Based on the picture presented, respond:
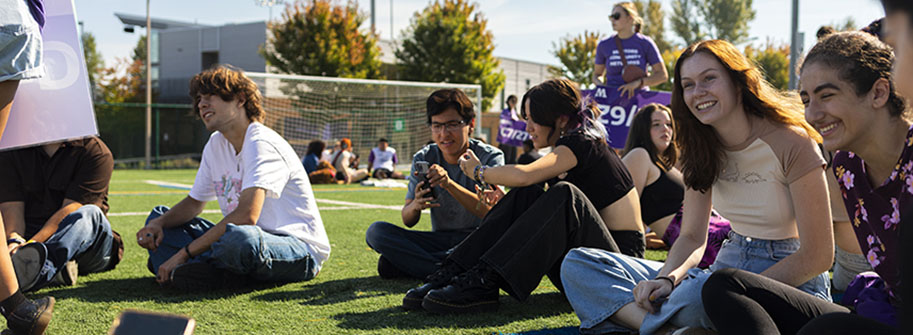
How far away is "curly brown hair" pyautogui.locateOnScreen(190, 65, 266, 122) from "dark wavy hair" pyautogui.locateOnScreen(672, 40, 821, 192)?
2.24 meters

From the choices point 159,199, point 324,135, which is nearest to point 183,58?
point 324,135

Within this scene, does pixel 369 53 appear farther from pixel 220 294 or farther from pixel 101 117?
pixel 220 294

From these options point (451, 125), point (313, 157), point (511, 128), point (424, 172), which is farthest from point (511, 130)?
point (424, 172)

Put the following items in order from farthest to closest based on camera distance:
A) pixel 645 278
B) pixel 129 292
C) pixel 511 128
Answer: pixel 511 128 < pixel 129 292 < pixel 645 278

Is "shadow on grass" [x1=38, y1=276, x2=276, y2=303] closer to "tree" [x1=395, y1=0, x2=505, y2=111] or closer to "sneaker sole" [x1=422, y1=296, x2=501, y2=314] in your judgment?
"sneaker sole" [x1=422, y1=296, x2=501, y2=314]

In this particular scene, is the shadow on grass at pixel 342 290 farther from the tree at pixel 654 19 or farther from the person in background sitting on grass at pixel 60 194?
the tree at pixel 654 19

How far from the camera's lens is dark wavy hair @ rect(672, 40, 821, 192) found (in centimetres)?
247

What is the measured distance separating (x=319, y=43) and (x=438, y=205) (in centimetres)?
2500

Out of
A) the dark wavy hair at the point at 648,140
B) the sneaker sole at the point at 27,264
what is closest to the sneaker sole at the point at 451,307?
the sneaker sole at the point at 27,264

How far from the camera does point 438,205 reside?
12.7ft

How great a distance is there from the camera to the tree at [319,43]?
27.9m

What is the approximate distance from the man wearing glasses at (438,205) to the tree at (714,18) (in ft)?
163

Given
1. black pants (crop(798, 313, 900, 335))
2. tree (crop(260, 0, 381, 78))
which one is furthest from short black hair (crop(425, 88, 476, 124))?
tree (crop(260, 0, 381, 78))

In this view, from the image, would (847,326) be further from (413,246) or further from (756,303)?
(413,246)
